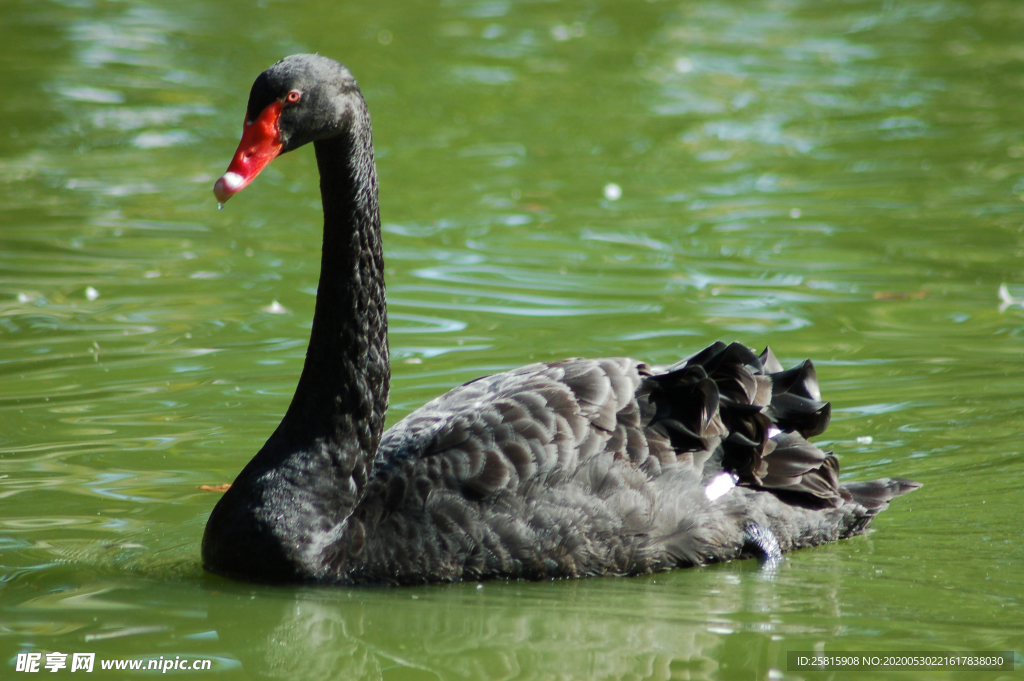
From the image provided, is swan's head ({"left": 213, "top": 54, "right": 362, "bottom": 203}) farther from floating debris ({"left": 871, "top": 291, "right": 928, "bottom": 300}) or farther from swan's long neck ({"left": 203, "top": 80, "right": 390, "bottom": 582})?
floating debris ({"left": 871, "top": 291, "right": 928, "bottom": 300})

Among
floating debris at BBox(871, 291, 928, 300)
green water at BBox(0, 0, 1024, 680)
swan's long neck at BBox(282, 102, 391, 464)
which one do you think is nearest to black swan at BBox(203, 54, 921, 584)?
swan's long neck at BBox(282, 102, 391, 464)

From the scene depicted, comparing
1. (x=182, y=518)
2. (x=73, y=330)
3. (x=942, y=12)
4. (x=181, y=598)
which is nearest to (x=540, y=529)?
(x=181, y=598)

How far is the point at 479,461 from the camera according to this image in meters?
4.85

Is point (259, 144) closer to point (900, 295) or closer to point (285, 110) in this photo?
point (285, 110)

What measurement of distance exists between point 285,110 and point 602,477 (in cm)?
180

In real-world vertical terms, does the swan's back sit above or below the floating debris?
above

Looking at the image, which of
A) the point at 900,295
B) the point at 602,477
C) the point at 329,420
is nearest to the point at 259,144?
the point at 329,420

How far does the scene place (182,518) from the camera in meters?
5.54

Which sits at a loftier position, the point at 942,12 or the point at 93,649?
the point at 942,12

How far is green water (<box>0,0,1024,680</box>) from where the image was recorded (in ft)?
14.9

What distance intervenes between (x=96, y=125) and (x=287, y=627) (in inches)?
370

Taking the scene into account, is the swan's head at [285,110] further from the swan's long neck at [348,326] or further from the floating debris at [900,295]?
the floating debris at [900,295]

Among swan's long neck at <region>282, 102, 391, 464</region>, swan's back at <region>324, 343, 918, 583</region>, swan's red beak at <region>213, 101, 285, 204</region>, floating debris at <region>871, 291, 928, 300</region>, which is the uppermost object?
swan's red beak at <region>213, 101, 285, 204</region>

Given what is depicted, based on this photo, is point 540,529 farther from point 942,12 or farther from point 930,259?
point 942,12
